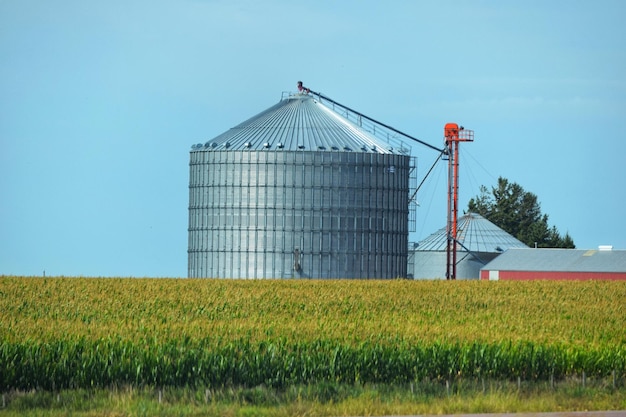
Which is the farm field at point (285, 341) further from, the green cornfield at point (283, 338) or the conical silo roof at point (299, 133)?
the conical silo roof at point (299, 133)

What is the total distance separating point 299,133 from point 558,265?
82.2 feet

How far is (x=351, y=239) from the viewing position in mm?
64750

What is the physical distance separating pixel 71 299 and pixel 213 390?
1791 cm

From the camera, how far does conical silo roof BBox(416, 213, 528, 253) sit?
301ft

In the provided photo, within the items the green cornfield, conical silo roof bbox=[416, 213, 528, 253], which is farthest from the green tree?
the green cornfield

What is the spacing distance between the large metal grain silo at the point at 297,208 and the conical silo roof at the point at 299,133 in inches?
5.0

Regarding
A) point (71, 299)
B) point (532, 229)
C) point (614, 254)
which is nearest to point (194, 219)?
point (71, 299)

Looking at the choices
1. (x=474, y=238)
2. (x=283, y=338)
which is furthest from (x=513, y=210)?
(x=283, y=338)

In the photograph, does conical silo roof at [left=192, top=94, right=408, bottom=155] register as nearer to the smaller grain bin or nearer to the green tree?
the smaller grain bin

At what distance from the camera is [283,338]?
3180 centimetres

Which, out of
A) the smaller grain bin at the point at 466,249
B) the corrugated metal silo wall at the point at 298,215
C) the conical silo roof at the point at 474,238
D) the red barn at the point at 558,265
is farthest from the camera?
the conical silo roof at the point at 474,238

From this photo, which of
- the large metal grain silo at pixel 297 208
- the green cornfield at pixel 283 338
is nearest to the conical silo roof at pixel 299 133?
the large metal grain silo at pixel 297 208

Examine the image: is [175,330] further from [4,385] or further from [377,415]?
[377,415]

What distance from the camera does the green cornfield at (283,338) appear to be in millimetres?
29078
